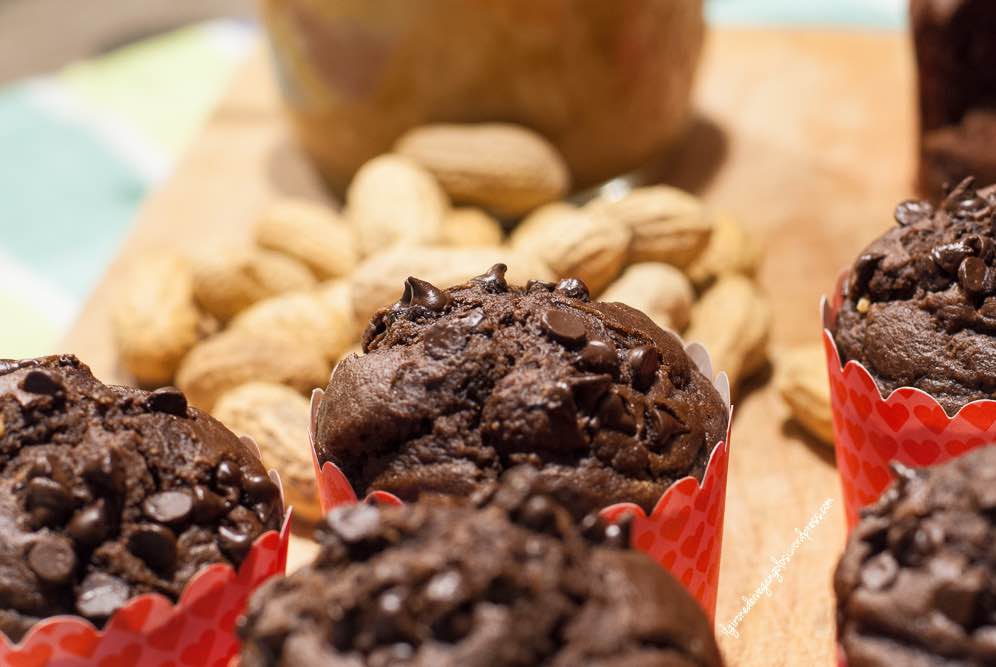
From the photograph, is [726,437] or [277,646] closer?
[277,646]

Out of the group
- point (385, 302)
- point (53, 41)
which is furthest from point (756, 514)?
point (53, 41)

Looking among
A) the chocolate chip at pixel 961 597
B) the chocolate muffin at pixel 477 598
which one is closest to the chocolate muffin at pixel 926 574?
the chocolate chip at pixel 961 597

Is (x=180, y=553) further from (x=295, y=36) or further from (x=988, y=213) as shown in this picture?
(x=295, y=36)

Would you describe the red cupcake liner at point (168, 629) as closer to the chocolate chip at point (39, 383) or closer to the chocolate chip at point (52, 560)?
the chocolate chip at point (52, 560)

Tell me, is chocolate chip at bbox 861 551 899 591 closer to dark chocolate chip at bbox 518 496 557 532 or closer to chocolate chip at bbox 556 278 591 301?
dark chocolate chip at bbox 518 496 557 532

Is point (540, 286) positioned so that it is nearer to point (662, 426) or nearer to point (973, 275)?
point (662, 426)

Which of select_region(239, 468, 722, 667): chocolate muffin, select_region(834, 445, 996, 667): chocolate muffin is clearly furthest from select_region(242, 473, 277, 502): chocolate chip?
select_region(834, 445, 996, 667): chocolate muffin
